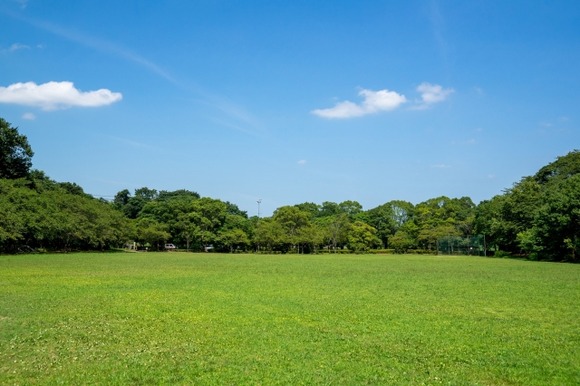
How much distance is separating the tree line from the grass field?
1598 inches

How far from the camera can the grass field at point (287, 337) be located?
28.1 ft

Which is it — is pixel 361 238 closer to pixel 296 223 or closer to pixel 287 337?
pixel 296 223

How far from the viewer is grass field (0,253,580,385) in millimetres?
8578

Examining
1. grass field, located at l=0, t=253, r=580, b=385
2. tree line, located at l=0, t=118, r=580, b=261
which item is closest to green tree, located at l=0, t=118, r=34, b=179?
tree line, located at l=0, t=118, r=580, b=261

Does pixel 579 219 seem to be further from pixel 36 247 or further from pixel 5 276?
pixel 36 247

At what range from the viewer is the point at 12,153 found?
65.4m

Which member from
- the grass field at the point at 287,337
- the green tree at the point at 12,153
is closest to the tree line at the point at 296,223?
the green tree at the point at 12,153

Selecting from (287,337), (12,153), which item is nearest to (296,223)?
(12,153)

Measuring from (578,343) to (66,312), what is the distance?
15063 millimetres

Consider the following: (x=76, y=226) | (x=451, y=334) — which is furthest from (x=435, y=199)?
(x=451, y=334)

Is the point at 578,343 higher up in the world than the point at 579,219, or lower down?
lower down

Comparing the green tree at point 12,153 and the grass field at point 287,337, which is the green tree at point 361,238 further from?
the grass field at point 287,337

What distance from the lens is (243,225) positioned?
105562mm

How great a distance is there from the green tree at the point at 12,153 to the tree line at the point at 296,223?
140 millimetres
